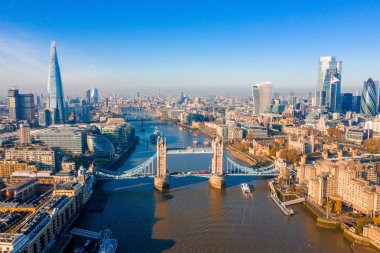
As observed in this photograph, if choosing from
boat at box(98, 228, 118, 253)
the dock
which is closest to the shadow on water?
the dock

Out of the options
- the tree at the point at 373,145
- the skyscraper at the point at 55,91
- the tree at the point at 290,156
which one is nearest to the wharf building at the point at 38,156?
the tree at the point at 290,156

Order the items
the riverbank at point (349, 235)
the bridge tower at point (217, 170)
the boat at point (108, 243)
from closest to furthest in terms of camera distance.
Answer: the boat at point (108, 243), the riverbank at point (349, 235), the bridge tower at point (217, 170)

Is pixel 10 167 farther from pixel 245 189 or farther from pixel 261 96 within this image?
pixel 261 96

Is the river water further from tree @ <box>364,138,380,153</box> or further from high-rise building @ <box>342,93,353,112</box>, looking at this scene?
high-rise building @ <box>342,93,353,112</box>

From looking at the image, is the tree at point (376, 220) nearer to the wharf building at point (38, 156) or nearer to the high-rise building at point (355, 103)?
the wharf building at point (38, 156)

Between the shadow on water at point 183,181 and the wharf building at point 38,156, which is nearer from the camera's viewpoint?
the shadow on water at point 183,181

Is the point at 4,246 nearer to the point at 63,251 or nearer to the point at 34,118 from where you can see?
the point at 63,251

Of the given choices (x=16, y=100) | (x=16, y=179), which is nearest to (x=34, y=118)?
(x=16, y=100)

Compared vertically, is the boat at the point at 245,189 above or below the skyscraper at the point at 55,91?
below
